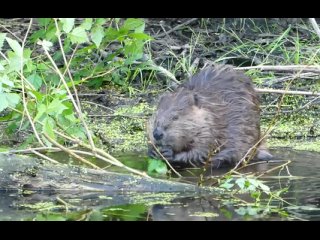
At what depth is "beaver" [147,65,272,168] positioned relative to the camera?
6016mm

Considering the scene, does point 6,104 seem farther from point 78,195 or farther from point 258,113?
point 258,113

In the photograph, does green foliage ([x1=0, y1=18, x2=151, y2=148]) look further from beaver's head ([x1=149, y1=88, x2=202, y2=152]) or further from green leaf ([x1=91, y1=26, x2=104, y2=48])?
beaver's head ([x1=149, y1=88, x2=202, y2=152])

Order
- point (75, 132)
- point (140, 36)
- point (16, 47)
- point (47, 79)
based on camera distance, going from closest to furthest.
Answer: point (16, 47) < point (75, 132) < point (140, 36) < point (47, 79)

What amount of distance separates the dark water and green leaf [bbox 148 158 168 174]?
72 centimetres

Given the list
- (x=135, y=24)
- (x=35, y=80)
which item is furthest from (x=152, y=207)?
(x=135, y=24)

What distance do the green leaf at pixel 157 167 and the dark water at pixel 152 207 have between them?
28.2 inches

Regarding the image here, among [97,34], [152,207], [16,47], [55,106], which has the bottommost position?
[152,207]

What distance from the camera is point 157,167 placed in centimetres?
557

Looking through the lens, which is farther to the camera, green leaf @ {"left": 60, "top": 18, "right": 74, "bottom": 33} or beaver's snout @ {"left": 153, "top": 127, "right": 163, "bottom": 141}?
beaver's snout @ {"left": 153, "top": 127, "right": 163, "bottom": 141}

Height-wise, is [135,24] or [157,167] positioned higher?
[135,24]

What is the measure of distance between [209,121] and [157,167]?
71 cm

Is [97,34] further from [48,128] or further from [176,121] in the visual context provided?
[48,128]

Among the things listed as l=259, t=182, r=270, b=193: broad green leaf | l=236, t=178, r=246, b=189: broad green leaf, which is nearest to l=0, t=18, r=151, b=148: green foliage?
l=236, t=178, r=246, b=189: broad green leaf
